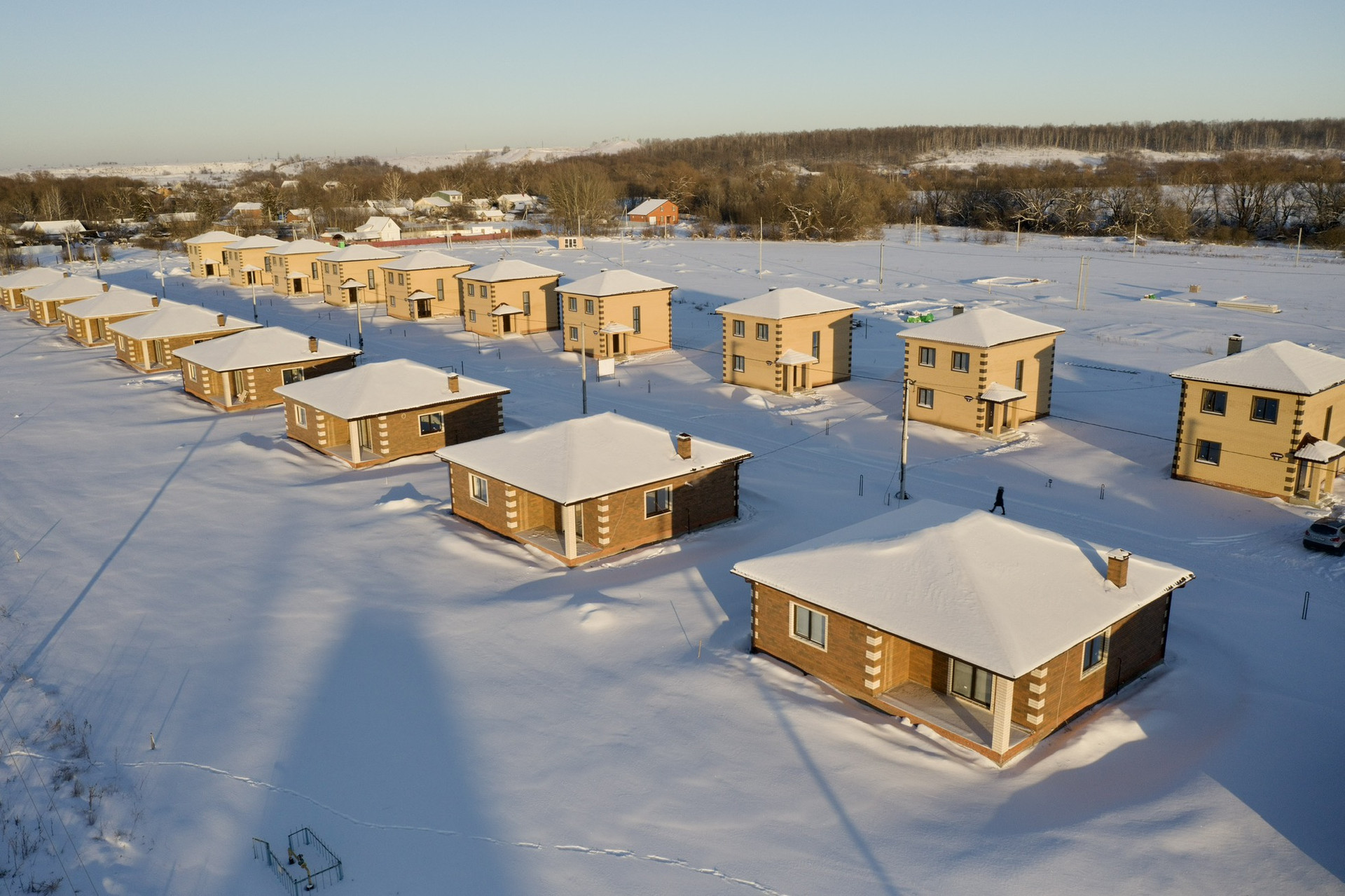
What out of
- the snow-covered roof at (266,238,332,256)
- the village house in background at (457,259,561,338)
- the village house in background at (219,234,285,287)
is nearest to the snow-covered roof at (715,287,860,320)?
the village house in background at (457,259,561,338)

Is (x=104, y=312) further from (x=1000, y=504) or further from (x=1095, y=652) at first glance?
(x=1095, y=652)

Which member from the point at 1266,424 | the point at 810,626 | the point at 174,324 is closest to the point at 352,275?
the point at 174,324

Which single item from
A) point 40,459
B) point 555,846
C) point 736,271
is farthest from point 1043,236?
point 555,846

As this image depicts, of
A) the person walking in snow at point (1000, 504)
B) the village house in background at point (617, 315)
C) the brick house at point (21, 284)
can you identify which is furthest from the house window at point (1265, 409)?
the brick house at point (21, 284)

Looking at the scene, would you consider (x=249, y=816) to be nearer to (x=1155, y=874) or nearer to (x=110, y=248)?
(x=1155, y=874)

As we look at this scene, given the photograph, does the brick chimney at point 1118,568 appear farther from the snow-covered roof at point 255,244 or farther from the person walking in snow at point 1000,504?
the snow-covered roof at point 255,244

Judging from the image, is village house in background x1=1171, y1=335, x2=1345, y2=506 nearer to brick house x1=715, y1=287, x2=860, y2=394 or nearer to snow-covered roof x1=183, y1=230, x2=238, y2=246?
brick house x1=715, y1=287, x2=860, y2=394
